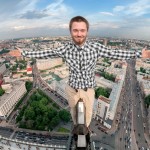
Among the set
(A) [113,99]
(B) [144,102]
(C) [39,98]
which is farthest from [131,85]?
(C) [39,98]

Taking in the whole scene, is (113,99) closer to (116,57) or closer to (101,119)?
(101,119)

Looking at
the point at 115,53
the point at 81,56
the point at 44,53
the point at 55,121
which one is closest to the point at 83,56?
the point at 81,56

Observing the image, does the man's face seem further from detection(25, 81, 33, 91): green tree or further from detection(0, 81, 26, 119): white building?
detection(25, 81, 33, 91): green tree

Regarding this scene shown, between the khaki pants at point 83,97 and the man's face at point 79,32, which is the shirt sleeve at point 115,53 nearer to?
the man's face at point 79,32

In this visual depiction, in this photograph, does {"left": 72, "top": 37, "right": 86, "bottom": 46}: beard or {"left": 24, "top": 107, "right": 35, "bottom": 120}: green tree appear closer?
{"left": 72, "top": 37, "right": 86, "bottom": 46}: beard

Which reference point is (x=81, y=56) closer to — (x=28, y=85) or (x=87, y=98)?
(x=87, y=98)

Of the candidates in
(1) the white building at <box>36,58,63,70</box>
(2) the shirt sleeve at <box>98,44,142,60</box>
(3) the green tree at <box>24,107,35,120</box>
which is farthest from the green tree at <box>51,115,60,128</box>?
(1) the white building at <box>36,58,63,70</box>
